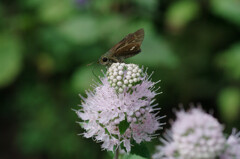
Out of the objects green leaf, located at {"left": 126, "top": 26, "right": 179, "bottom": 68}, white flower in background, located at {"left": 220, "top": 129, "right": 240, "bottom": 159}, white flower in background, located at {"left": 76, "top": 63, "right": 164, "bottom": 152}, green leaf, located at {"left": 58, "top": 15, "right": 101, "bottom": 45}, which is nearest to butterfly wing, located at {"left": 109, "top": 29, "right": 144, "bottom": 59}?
white flower in background, located at {"left": 76, "top": 63, "right": 164, "bottom": 152}

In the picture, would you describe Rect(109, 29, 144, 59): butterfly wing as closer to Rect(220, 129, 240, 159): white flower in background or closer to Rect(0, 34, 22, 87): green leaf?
Rect(220, 129, 240, 159): white flower in background

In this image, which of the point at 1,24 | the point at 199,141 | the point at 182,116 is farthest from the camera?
the point at 1,24

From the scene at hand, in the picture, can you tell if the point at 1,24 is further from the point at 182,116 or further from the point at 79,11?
the point at 182,116

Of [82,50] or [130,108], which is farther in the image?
[82,50]

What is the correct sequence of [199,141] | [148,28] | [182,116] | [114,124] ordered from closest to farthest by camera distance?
[199,141]
[182,116]
[114,124]
[148,28]

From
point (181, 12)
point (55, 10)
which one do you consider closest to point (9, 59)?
point (55, 10)

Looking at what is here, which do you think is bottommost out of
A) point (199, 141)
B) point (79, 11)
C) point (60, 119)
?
point (199, 141)

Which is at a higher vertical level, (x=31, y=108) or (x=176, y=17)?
(x=176, y=17)

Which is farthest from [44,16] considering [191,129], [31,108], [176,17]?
[191,129]
